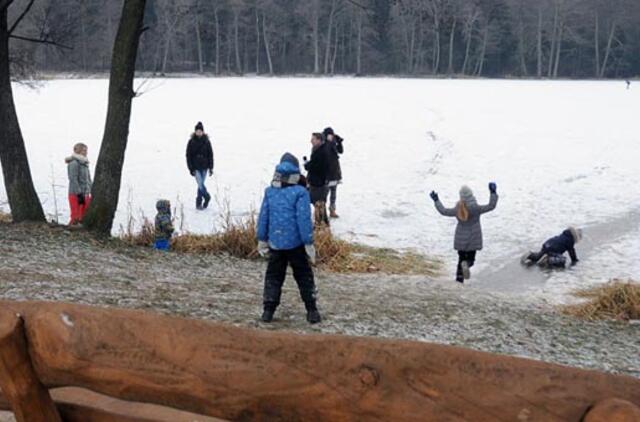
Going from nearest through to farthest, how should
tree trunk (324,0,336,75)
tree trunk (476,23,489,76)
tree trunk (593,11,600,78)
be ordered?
tree trunk (324,0,336,75) → tree trunk (593,11,600,78) → tree trunk (476,23,489,76)

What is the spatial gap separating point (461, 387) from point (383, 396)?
0.24m

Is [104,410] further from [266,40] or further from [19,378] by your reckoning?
[266,40]

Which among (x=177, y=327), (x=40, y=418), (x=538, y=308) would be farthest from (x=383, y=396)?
(x=538, y=308)

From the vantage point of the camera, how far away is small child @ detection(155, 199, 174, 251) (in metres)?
11.7

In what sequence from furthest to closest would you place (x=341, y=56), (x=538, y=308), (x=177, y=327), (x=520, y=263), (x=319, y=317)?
(x=341, y=56), (x=520, y=263), (x=538, y=308), (x=319, y=317), (x=177, y=327)

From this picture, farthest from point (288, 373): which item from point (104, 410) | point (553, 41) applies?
point (553, 41)

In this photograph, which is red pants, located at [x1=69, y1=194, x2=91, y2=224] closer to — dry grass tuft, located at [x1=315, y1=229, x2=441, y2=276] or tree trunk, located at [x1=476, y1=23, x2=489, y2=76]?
dry grass tuft, located at [x1=315, y1=229, x2=441, y2=276]

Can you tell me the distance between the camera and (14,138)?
11531 millimetres

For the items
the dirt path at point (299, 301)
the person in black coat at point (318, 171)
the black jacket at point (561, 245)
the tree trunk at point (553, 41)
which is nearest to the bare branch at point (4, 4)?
the dirt path at point (299, 301)

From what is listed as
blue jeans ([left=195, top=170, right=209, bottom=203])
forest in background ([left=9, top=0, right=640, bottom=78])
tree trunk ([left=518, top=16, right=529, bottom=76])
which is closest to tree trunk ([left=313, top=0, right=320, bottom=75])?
forest in background ([left=9, top=0, right=640, bottom=78])

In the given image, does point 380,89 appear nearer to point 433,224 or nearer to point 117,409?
point 433,224

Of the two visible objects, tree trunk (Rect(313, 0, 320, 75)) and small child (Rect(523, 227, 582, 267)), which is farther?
tree trunk (Rect(313, 0, 320, 75))

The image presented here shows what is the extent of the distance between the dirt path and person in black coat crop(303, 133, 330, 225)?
3.59m

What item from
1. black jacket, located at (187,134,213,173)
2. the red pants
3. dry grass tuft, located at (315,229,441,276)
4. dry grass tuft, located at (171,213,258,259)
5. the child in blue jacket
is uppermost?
the child in blue jacket
